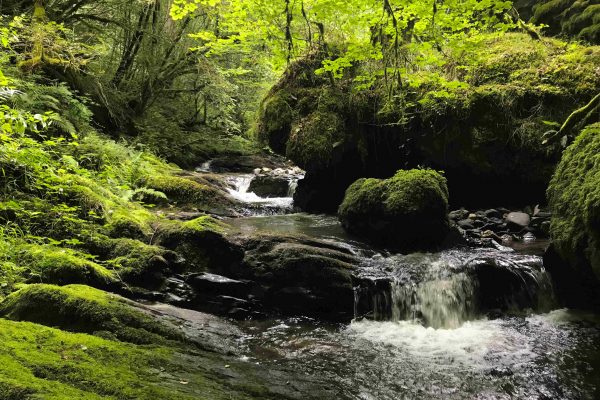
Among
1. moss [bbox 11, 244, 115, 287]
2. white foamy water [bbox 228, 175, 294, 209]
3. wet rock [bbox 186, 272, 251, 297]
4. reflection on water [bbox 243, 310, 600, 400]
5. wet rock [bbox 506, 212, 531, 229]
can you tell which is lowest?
reflection on water [bbox 243, 310, 600, 400]

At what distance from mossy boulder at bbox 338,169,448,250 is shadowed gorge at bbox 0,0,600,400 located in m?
0.05

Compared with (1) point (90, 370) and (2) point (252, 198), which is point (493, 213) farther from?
(1) point (90, 370)

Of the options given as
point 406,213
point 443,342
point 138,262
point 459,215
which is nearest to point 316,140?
point 406,213

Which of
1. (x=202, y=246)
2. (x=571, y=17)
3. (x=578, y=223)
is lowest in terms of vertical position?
(x=202, y=246)

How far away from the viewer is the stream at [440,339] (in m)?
4.11

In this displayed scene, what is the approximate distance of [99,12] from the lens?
13.9 m

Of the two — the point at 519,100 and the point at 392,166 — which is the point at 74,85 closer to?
the point at 392,166

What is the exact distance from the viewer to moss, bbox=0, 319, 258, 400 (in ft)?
6.37

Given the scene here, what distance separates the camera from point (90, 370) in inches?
90.7

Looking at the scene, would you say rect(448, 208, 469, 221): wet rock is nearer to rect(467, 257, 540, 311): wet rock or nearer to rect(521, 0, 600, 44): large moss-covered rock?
rect(467, 257, 540, 311): wet rock

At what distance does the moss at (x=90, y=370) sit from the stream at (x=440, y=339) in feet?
3.34

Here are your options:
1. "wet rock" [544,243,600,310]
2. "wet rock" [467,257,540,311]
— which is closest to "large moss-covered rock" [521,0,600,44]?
"wet rock" [544,243,600,310]

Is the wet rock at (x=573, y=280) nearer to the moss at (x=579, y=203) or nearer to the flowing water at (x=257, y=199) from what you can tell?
the moss at (x=579, y=203)

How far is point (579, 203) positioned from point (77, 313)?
20.2ft
